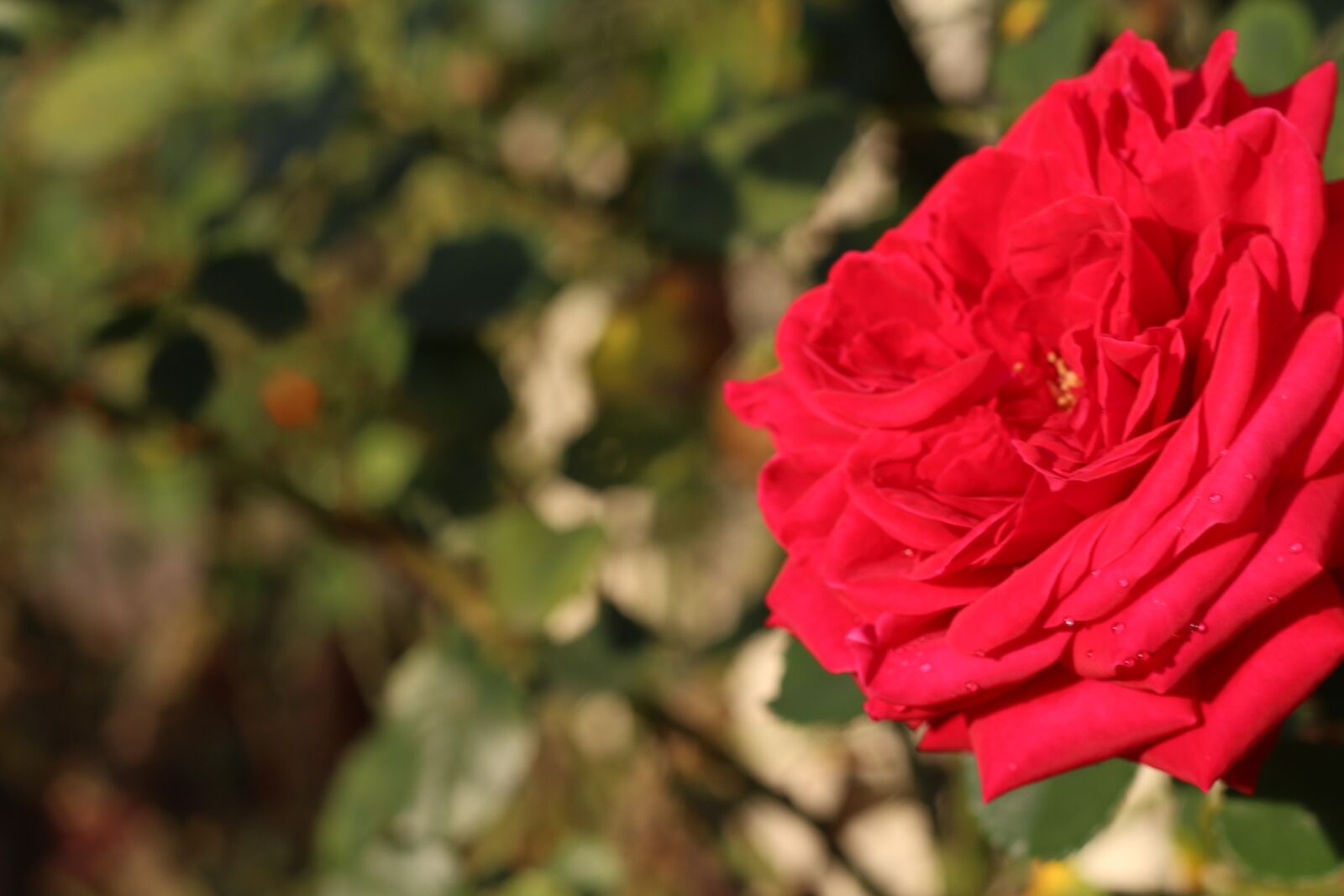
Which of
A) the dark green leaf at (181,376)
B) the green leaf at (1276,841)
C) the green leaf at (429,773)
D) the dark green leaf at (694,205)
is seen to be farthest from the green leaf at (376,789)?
the green leaf at (1276,841)

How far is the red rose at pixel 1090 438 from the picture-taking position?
256mm

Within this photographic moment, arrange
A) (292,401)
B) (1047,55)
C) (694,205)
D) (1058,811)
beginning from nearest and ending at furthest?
(1058,811) → (1047,55) → (694,205) → (292,401)

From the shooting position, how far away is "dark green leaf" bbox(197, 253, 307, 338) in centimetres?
66

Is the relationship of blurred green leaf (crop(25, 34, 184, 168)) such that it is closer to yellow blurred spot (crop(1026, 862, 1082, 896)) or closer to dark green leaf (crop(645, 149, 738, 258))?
dark green leaf (crop(645, 149, 738, 258))

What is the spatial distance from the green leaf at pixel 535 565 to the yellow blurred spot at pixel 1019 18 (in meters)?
0.34

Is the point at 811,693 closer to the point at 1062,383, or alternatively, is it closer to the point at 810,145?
the point at 1062,383

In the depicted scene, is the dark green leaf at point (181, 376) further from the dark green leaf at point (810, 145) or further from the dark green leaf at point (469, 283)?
the dark green leaf at point (810, 145)

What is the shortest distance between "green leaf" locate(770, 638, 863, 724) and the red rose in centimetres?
6

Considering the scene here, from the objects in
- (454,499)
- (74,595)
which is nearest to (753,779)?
(454,499)

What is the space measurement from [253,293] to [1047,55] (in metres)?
0.43

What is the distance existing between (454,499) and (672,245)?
212 mm

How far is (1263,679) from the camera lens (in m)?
0.26

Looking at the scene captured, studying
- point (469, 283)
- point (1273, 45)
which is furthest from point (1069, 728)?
point (469, 283)

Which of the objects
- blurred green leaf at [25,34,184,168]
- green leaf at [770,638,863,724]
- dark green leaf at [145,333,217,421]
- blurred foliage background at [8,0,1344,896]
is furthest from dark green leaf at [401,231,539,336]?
green leaf at [770,638,863,724]
